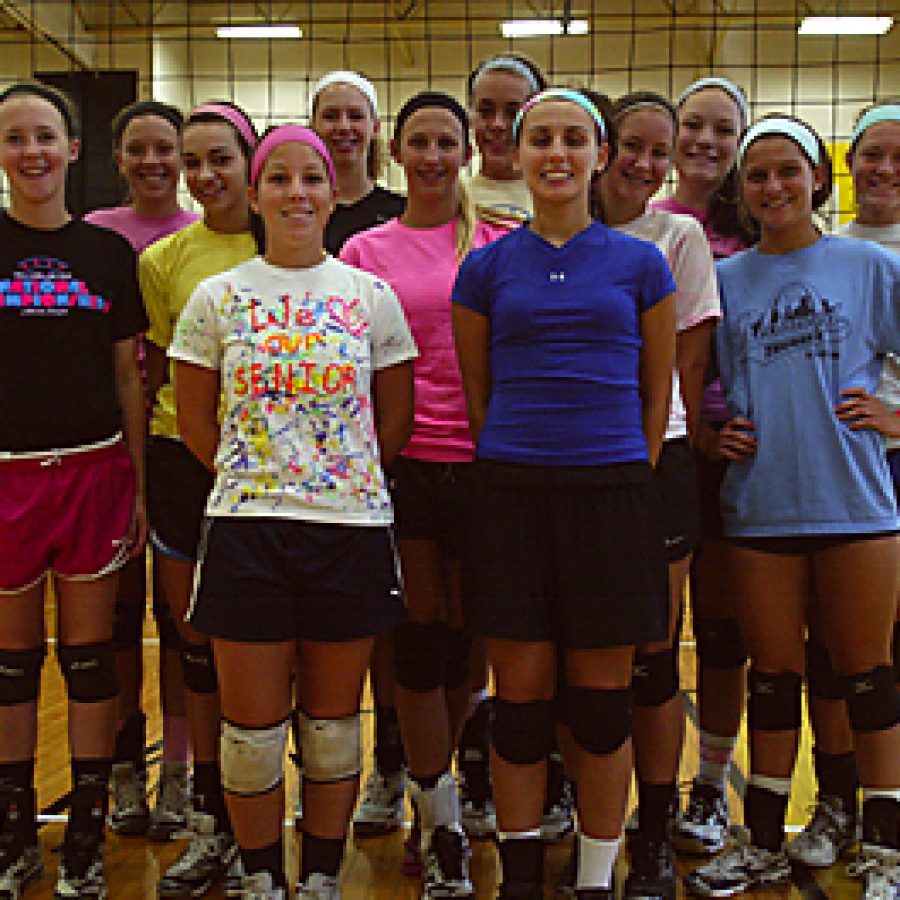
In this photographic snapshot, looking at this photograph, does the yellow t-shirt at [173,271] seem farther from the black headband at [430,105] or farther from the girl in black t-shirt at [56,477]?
the black headband at [430,105]

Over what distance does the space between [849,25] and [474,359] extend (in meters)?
9.21

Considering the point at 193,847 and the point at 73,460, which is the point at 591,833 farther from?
the point at 73,460

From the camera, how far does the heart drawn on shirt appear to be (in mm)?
1920

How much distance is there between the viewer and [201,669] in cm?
225

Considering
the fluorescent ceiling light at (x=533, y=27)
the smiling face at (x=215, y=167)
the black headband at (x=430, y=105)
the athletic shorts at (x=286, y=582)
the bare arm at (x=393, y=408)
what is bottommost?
the athletic shorts at (x=286, y=582)

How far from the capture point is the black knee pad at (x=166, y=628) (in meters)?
2.50

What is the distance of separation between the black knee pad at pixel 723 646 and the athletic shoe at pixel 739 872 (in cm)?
37

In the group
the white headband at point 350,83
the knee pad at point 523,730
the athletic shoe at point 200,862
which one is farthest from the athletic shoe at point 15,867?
the white headband at point 350,83

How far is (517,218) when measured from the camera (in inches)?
88.9

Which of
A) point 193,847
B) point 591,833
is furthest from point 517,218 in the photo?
point 193,847

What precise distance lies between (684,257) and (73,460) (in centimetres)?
123

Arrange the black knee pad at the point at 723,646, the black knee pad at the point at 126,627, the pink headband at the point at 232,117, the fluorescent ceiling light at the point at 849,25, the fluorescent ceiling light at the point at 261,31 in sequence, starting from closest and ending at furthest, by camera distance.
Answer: the pink headband at the point at 232,117, the black knee pad at the point at 723,646, the black knee pad at the point at 126,627, the fluorescent ceiling light at the point at 849,25, the fluorescent ceiling light at the point at 261,31

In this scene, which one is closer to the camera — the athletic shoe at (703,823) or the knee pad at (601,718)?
the knee pad at (601,718)

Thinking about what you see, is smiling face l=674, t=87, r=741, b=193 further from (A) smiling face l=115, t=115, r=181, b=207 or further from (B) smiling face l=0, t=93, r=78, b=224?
(B) smiling face l=0, t=93, r=78, b=224
